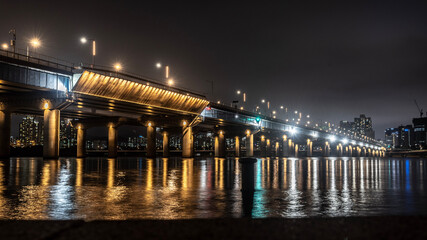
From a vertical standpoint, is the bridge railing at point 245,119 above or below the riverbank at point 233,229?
above

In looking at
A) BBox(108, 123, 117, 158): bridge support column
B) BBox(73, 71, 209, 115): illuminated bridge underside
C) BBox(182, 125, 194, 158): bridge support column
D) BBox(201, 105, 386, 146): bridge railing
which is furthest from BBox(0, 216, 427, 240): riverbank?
BBox(108, 123, 117, 158): bridge support column

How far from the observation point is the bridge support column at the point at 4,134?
174ft

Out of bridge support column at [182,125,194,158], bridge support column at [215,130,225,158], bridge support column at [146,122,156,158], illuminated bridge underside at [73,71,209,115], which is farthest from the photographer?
bridge support column at [215,130,225,158]

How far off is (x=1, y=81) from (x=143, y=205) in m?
38.6

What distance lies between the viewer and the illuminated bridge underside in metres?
52.0

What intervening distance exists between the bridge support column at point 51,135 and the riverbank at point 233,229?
4919 centimetres

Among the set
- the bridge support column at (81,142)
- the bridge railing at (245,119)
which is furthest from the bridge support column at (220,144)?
the bridge support column at (81,142)

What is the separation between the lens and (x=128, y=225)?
6.13 m

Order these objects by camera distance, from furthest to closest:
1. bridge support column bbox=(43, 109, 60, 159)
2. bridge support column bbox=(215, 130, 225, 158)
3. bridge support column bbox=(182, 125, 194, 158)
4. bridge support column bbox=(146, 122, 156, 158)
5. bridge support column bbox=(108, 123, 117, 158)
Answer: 1. bridge support column bbox=(215, 130, 225, 158)
2. bridge support column bbox=(108, 123, 117, 158)
3. bridge support column bbox=(146, 122, 156, 158)
4. bridge support column bbox=(182, 125, 194, 158)
5. bridge support column bbox=(43, 109, 60, 159)

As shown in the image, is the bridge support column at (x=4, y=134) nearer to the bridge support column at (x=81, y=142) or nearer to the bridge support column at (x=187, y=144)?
the bridge support column at (x=81, y=142)

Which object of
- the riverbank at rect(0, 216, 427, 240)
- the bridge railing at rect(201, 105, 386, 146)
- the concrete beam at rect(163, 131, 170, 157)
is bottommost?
the riverbank at rect(0, 216, 427, 240)

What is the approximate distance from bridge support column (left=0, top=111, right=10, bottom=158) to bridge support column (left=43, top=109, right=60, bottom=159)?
6.54m

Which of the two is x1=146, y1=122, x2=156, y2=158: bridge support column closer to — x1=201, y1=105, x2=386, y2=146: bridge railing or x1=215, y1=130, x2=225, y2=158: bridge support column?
x1=201, y1=105, x2=386, y2=146: bridge railing

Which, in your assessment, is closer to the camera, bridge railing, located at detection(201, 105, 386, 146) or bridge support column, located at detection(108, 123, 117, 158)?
bridge support column, located at detection(108, 123, 117, 158)
